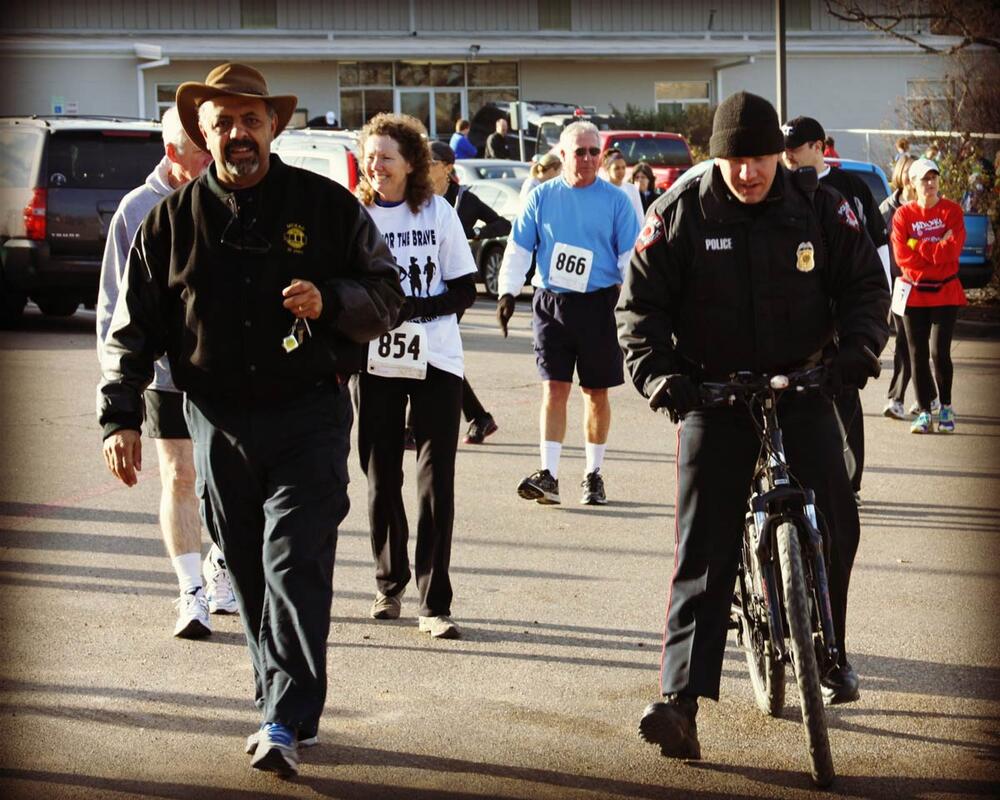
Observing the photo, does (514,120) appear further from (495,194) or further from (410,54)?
(495,194)

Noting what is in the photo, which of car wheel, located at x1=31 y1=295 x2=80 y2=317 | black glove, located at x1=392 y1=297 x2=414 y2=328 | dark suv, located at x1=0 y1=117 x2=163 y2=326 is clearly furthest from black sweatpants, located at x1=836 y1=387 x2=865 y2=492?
car wheel, located at x1=31 y1=295 x2=80 y2=317

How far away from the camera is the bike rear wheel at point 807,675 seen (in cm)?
464

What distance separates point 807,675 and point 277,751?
1520mm

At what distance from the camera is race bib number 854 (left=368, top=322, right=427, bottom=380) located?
21.6ft

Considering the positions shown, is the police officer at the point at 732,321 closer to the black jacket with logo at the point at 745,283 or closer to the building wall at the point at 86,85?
the black jacket with logo at the point at 745,283

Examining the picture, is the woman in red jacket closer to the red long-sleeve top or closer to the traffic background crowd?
the red long-sleeve top

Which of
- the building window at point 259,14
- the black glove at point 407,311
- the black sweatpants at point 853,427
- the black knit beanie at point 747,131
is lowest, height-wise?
the black sweatpants at point 853,427

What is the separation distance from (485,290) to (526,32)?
Result: 16.9m

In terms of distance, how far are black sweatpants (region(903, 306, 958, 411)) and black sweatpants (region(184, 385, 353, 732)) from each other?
712 centimetres

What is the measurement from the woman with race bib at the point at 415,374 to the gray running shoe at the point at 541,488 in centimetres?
225

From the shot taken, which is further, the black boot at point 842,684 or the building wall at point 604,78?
the building wall at point 604,78

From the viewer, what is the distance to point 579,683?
584cm

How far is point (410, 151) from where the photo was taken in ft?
22.0

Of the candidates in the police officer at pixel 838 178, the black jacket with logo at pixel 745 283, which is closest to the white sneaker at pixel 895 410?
the police officer at pixel 838 178
